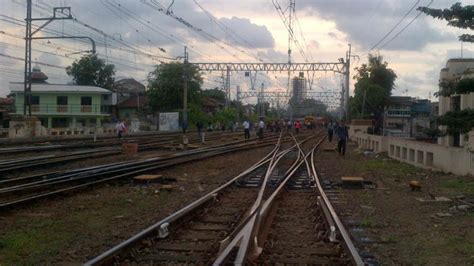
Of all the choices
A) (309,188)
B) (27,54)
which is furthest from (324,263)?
(27,54)

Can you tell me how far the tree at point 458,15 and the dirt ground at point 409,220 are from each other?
3.65m

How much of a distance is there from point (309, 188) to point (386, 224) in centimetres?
566

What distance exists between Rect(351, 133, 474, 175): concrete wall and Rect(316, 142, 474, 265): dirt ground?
520 millimetres

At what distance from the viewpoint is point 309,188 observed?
15.9 meters

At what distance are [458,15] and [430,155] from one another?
1133 centimetres

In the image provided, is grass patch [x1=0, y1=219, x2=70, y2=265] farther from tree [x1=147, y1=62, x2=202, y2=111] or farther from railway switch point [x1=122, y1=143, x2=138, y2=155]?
tree [x1=147, y1=62, x2=202, y2=111]

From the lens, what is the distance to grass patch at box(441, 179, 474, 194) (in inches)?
601

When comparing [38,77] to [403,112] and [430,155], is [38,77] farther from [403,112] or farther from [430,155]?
[430,155]

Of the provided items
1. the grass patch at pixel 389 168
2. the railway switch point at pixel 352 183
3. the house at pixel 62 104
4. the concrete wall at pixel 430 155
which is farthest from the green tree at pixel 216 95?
the railway switch point at pixel 352 183

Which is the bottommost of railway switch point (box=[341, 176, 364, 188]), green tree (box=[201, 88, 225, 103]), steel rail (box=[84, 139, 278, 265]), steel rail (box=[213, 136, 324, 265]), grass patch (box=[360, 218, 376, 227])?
Answer: grass patch (box=[360, 218, 376, 227])

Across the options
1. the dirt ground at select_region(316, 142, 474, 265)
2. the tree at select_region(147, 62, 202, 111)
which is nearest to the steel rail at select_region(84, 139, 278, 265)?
the dirt ground at select_region(316, 142, 474, 265)

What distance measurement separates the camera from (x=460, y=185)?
16.2m

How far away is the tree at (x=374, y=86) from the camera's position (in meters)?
63.7

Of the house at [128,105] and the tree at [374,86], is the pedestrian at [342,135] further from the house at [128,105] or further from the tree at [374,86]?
the house at [128,105]
